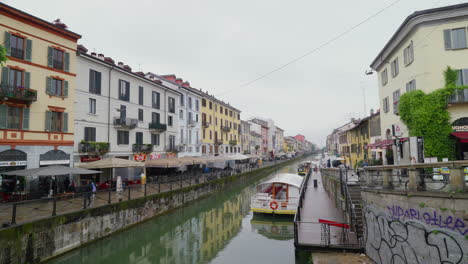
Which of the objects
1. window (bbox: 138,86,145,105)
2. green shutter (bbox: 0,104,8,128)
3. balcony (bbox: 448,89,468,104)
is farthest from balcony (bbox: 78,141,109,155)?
balcony (bbox: 448,89,468,104)

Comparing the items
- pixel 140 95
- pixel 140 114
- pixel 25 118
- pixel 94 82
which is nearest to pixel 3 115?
pixel 25 118

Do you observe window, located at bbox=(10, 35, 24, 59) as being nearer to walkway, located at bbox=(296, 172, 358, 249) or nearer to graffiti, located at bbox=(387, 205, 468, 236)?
walkway, located at bbox=(296, 172, 358, 249)

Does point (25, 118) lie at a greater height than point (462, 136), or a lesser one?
greater

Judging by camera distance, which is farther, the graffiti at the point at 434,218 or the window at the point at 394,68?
the window at the point at 394,68

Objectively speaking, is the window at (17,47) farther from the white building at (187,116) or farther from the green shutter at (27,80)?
the white building at (187,116)

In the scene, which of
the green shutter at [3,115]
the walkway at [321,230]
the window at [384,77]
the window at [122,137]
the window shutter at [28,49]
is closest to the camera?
the walkway at [321,230]

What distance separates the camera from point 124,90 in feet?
83.7

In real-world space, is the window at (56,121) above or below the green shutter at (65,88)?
below

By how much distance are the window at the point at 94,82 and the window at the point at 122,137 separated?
13.9 ft

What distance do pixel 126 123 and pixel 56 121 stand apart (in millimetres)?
6502

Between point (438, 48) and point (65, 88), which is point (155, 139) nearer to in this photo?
point (65, 88)

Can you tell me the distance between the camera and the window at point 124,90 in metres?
25.0

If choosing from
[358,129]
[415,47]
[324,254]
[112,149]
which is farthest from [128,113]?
[358,129]

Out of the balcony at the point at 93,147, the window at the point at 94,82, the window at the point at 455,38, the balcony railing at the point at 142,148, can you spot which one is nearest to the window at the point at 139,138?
the balcony railing at the point at 142,148
